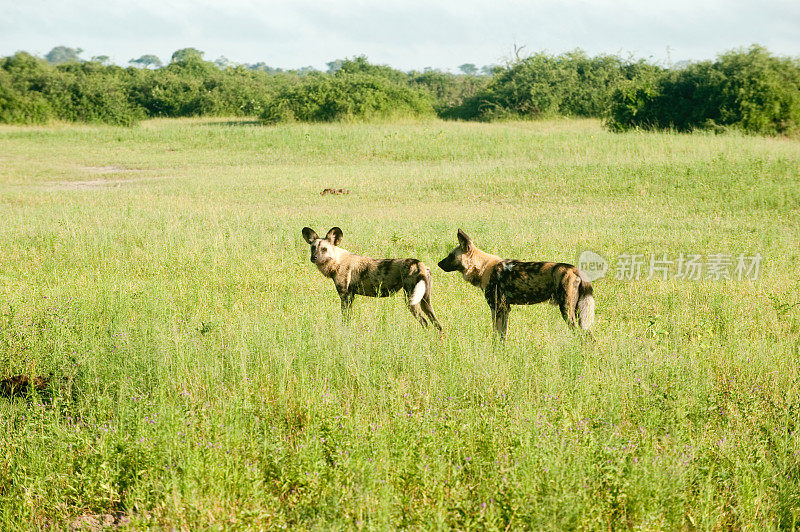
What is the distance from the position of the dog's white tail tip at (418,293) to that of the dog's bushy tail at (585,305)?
4.11 ft

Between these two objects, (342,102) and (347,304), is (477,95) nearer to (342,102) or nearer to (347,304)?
(342,102)

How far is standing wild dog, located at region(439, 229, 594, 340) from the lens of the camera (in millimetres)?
5500

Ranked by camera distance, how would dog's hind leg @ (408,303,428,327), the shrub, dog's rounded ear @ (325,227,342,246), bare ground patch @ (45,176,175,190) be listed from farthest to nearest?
the shrub → bare ground patch @ (45,176,175,190) → dog's rounded ear @ (325,227,342,246) → dog's hind leg @ (408,303,428,327)

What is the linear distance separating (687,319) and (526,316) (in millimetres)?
1428

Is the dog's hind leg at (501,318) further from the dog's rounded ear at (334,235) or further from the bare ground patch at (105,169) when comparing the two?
the bare ground patch at (105,169)

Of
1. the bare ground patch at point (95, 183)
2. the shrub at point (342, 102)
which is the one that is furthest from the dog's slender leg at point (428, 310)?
the shrub at point (342, 102)

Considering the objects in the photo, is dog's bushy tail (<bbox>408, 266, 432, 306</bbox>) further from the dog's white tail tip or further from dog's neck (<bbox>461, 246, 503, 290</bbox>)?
dog's neck (<bbox>461, 246, 503, 290</bbox>)

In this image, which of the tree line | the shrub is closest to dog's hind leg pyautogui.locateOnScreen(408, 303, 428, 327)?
the tree line

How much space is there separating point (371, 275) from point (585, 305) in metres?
1.91

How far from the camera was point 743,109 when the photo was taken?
24.9 metres

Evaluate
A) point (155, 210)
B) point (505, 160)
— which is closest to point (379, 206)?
point (155, 210)

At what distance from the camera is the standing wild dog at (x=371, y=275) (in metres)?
6.01

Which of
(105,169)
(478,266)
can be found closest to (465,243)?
(478,266)

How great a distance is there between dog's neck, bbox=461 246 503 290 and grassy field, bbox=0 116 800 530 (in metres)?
0.36
